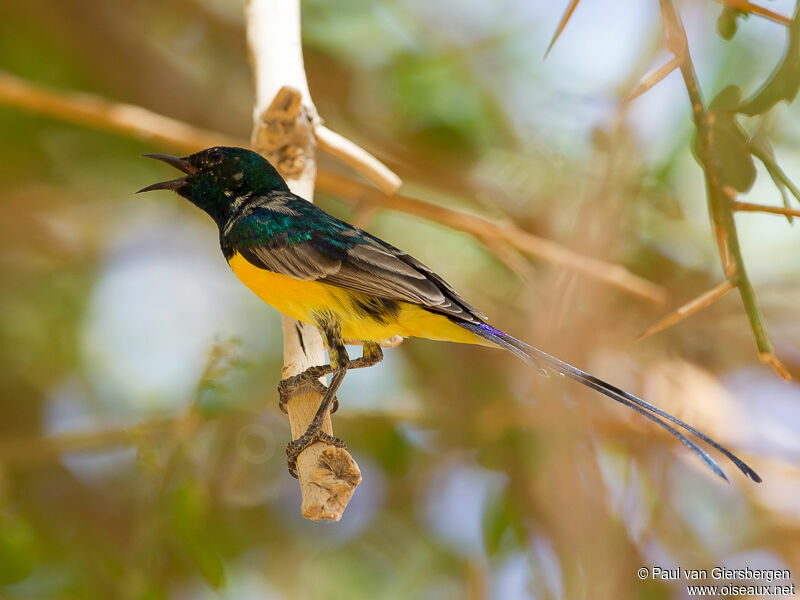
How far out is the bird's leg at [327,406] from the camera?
2795 mm

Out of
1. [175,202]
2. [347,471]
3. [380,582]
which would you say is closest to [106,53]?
[175,202]

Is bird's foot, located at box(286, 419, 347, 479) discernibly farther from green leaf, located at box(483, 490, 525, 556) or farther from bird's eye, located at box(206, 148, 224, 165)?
green leaf, located at box(483, 490, 525, 556)

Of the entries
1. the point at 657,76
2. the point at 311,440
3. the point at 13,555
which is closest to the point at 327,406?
the point at 311,440

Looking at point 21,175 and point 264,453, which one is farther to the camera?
point 21,175

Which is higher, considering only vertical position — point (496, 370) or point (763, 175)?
point (763, 175)

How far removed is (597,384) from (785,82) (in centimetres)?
107

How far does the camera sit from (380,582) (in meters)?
6.05

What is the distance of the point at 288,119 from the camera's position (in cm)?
330

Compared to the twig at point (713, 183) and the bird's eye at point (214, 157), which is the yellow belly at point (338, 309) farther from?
the twig at point (713, 183)

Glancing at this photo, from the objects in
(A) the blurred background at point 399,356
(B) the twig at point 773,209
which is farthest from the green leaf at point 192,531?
(B) the twig at point 773,209

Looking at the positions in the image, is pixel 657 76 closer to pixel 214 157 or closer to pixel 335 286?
pixel 335 286

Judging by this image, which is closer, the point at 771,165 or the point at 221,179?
the point at 771,165

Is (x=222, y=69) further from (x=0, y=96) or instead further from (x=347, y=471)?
(x=347, y=471)

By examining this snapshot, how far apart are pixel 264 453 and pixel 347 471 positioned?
10.4 feet
